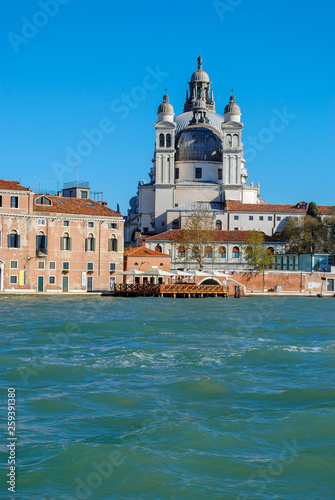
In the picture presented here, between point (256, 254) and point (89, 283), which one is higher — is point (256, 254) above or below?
above

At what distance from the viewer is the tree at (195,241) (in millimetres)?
50222

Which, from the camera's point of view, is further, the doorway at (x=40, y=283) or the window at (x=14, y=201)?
the doorway at (x=40, y=283)

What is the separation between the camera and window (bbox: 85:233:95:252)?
1604 inches

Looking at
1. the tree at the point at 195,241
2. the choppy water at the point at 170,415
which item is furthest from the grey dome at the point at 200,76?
the choppy water at the point at 170,415

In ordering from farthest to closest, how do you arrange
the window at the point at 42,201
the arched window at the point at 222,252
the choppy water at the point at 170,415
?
the arched window at the point at 222,252
the window at the point at 42,201
the choppy water at the point at 170,415

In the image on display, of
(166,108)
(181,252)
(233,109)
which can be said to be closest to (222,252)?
(181,252)

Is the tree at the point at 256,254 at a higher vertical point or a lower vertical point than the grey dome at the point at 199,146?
lower

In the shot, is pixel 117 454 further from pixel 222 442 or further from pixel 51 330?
pixel 51 330

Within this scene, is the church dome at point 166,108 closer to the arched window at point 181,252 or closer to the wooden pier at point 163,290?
the arched window at point 181,252

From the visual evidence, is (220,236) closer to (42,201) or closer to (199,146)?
(199,146)

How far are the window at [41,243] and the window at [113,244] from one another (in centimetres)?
392

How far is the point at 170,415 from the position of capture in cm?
1027

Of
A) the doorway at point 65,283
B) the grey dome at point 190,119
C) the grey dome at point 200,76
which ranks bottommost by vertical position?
the doorway at point 65,283

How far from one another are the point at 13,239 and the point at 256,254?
1789 cm
